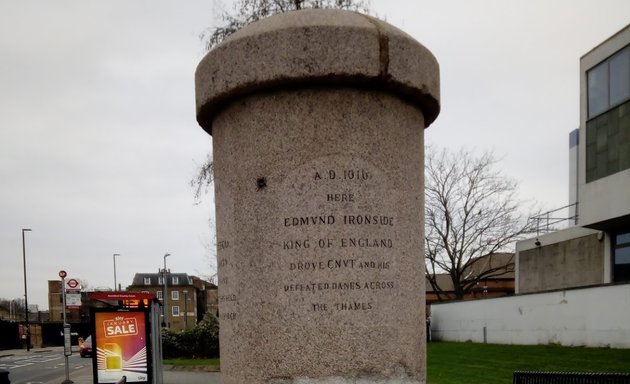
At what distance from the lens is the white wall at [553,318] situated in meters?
16.1

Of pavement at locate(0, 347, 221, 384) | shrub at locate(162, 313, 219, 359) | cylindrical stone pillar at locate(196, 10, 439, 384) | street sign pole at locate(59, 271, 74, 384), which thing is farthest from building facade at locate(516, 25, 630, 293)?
street sign pole at locate(59, 271, 74, 384)

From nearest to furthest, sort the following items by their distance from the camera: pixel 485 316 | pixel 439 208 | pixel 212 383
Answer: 1. pixel 212 383
2. pixel 485 316
3. pixel 439 208

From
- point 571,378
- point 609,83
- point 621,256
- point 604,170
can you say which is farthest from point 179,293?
point 571,378

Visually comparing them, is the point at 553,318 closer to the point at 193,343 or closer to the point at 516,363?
the point at 516,363

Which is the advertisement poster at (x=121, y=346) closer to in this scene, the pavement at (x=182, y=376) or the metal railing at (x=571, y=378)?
the pavement at (x=182, y=376)

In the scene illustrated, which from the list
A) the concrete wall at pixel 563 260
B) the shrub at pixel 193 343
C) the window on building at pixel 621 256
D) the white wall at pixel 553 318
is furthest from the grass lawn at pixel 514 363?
the shrub at pixel 193 343

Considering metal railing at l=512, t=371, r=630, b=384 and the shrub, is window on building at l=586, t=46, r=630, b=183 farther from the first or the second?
the shrub

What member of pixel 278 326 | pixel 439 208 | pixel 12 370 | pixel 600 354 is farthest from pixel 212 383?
pixel 439 208

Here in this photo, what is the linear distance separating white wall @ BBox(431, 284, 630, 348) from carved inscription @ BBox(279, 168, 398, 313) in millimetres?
15551

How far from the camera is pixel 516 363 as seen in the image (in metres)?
14.2

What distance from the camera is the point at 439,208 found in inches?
1323

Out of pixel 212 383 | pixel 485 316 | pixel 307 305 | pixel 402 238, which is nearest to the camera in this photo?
pixel 307 305

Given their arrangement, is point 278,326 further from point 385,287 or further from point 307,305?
point 385,287

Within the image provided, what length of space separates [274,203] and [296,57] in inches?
31.8
